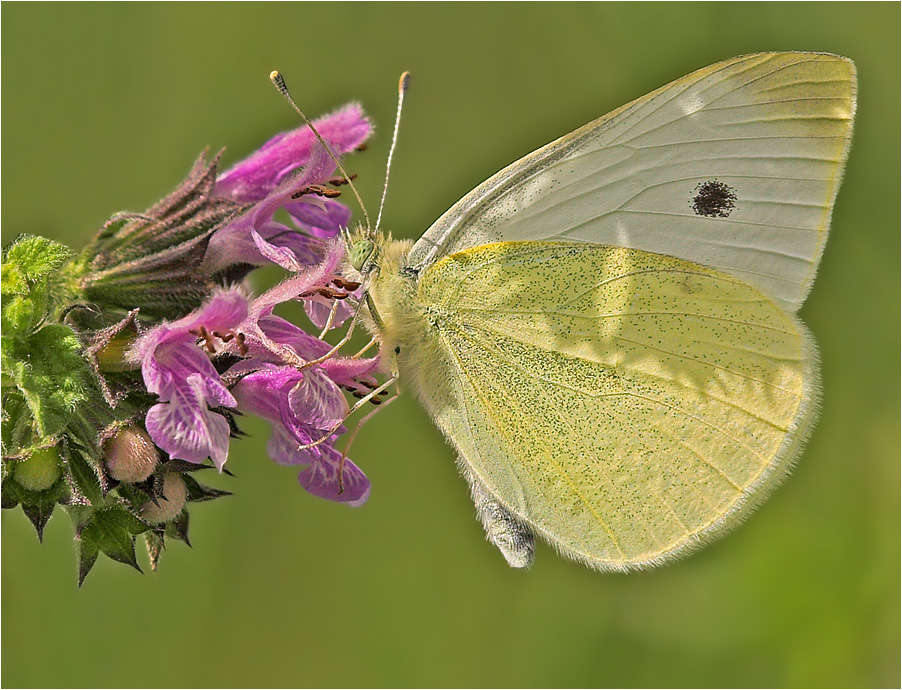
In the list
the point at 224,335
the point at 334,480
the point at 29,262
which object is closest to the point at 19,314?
the point at 29,262

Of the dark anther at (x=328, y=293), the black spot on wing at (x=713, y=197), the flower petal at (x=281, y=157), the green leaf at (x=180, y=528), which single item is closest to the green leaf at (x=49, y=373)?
the green leaf at (x=180, y=528)

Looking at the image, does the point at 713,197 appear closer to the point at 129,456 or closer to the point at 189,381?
the point at 189,381

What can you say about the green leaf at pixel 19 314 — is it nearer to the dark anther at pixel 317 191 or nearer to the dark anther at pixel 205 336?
the dark anther at pixel 205 336

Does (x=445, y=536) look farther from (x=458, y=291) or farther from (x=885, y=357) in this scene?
(x=885, y=357)

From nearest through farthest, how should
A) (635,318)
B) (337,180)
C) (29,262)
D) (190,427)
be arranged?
(190,427)
(29,262)
(337,180)
(635,318)

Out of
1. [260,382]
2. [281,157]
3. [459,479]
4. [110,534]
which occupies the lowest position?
[459,479]

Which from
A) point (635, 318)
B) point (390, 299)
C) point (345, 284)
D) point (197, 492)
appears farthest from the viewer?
point (635, 318)

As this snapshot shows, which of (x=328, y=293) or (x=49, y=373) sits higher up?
(x=49, y=373)
